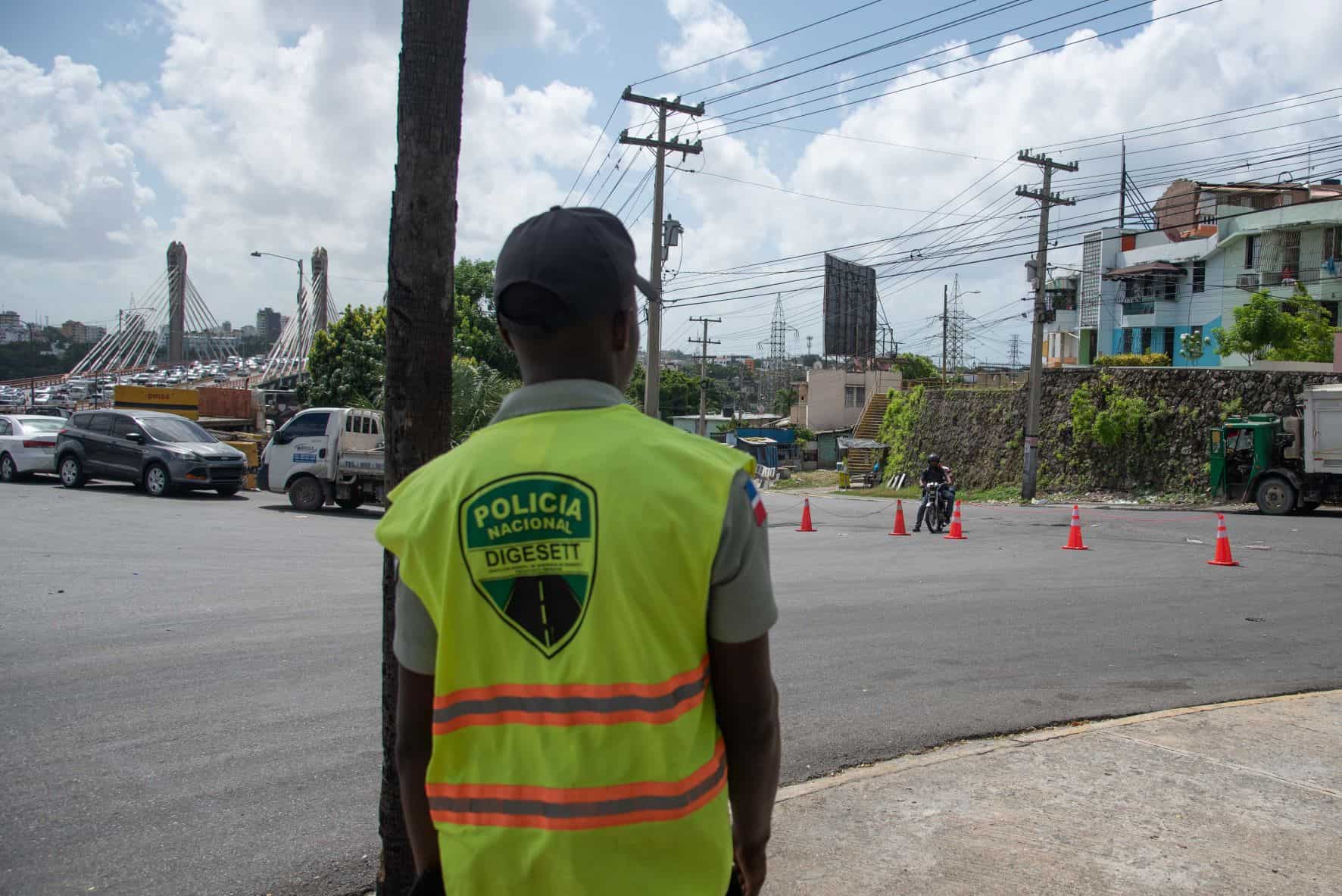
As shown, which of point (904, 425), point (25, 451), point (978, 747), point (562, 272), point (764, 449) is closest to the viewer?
point (562, 272)

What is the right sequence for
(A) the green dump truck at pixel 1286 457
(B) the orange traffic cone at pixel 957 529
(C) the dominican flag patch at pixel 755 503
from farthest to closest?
(A) the green dump truck at pixel 1286 457
(B) the orange traffic cone at pixel 957 529
(C) the dominican flag patch at pixel 755 503

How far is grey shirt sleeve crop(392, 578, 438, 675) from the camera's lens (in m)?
1.72

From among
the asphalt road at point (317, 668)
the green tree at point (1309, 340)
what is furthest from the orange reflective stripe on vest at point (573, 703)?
the green tree at point (1309, 340)

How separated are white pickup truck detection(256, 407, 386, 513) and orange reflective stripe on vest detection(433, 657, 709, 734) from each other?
60.7ft

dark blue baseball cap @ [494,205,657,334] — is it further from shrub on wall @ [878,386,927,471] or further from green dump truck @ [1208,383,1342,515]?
shrub on wall @ [878,386,927,471]

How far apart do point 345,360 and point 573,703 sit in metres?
46.4

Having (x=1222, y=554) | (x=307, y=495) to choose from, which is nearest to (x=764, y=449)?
(x=307, y=495)

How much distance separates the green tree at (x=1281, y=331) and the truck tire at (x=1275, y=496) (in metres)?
15.0

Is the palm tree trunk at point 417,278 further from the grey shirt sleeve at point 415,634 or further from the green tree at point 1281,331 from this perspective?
the green tree at point 1281,331

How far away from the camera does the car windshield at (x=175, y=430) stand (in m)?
20.5

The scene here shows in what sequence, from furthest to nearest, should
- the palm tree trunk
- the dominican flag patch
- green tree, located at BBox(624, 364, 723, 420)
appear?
green tree, located at BBox(624, 364, 723, 420) < the palm tree trunk < the dominican flag patch

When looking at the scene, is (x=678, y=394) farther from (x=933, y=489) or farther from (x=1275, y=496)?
(x=933, y=489)

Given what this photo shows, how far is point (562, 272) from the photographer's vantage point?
1754 millimetres

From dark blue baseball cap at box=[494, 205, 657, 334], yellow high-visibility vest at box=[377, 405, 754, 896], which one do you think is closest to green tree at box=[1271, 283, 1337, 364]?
dark blue baseball cap at box=[494, 205, 657, 334]
